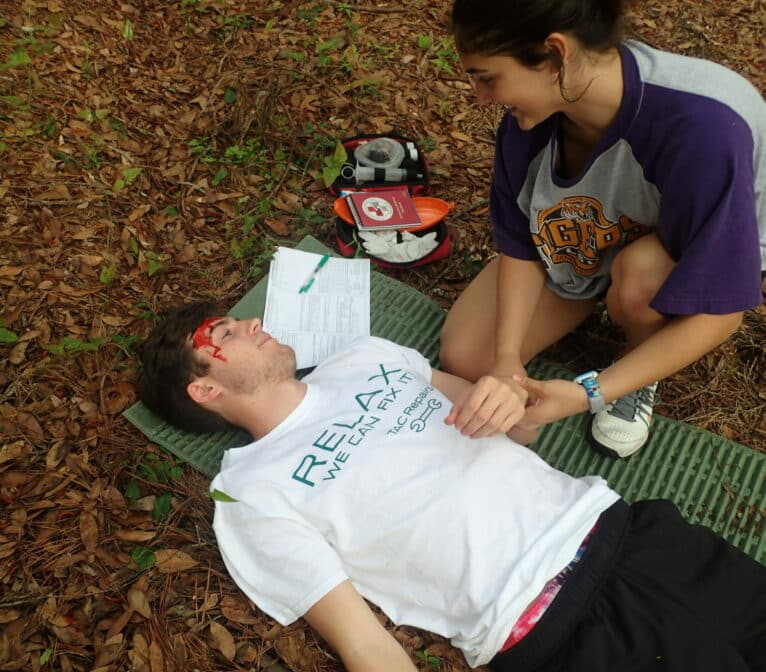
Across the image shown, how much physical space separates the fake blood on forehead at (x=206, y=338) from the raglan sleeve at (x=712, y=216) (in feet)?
5.42

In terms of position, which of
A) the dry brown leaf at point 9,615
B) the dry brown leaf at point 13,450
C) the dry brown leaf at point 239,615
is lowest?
the dry brown leaf at point 9,615

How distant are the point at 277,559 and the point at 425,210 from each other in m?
2.31

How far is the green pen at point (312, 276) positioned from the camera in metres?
3.41

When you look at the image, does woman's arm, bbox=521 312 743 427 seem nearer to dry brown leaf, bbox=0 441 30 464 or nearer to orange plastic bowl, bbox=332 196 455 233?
orange plastic bowl, bbox=332 196 455 233

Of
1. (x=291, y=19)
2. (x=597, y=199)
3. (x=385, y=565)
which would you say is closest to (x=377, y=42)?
(x=291, y=19)

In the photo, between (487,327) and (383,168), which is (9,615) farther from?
(383,168)

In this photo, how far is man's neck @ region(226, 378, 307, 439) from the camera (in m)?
2.46

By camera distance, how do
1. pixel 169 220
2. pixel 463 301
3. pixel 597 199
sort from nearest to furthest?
pixel 597 199 → pixel 463 301 → pixel 169 220

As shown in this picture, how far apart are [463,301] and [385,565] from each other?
141 centimetres

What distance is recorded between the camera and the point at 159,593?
2.38 m

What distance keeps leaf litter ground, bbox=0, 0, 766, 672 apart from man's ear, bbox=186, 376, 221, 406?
0.38 metres

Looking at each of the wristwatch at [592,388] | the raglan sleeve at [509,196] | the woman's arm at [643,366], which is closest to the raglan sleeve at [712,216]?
the woman's arm at [643,366]

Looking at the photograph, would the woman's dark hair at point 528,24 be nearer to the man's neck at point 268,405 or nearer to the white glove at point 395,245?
the man's neck at point 268,405

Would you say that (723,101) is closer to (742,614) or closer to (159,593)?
(742,614)
